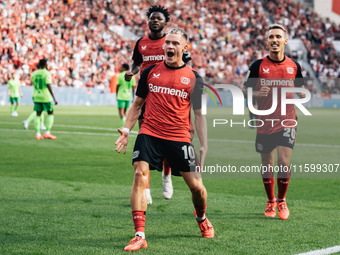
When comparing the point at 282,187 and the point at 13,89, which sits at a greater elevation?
the point at 282,187

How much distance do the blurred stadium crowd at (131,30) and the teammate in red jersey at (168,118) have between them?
30909 mm

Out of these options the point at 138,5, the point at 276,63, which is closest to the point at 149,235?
the point at 276,63

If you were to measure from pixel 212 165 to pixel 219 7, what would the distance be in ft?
119

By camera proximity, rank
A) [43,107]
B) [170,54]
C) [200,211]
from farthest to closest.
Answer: [43,107]
[200,211]
[170,54]

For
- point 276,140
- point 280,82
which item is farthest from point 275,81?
point 276,140

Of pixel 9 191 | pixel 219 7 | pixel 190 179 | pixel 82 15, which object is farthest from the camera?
pixel 219 7

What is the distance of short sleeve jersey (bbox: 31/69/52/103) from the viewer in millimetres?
16109

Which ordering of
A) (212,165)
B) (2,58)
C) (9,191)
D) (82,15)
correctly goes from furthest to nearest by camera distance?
(82,15) < (2,58) < (212,165) < (9,191)

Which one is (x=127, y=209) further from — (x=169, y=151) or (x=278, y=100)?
(x=278, y=100)

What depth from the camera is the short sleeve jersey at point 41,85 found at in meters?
16.1

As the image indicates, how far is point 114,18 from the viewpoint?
41938 mm

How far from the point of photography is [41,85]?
16.1 meters

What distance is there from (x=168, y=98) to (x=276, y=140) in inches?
77.9

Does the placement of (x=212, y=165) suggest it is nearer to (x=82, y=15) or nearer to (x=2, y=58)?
(x=2, y=58)
